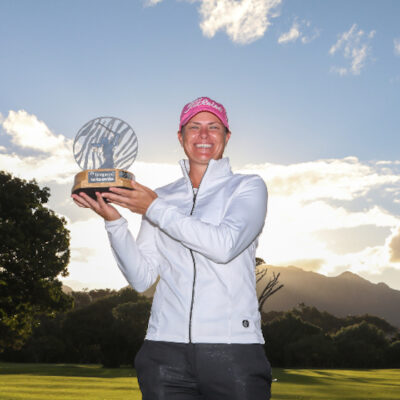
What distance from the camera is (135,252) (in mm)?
3568

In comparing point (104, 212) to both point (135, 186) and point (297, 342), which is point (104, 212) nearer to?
point (135, 186)

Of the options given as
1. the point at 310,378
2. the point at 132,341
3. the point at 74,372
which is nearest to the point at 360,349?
the point at 132,341

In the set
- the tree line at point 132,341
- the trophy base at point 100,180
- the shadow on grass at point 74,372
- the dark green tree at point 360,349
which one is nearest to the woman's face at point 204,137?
the trophy base at point 100,180

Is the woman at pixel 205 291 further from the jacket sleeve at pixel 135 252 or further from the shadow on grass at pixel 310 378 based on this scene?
the shadow on grass at pixel 310 378

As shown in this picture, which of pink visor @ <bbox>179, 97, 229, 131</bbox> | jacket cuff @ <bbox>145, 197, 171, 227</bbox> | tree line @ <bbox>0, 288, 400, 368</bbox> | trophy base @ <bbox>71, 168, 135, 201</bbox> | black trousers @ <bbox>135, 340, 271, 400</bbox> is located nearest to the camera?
black trousers @ <bbox>135, 340, 271, 400</bbox>

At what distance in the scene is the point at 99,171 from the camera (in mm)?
3584

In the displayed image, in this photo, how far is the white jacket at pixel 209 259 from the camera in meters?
3.02

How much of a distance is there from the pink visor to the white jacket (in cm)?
37

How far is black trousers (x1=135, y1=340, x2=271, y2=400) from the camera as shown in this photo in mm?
2939

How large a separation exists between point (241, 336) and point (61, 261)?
94.0 ft

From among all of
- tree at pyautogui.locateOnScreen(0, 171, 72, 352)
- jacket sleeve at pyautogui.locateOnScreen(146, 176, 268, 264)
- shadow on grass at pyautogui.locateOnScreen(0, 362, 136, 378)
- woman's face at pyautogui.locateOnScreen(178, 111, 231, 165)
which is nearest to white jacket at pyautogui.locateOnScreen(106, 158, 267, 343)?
jacket sleeve at pyautogui.locateOnScreen(146, 176, 268, 264)

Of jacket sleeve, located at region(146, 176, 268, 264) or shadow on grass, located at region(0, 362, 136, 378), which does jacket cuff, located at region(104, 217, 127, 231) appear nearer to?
jacket sleeve, located at region(146, 176, 268, 264)

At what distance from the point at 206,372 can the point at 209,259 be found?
62 cm

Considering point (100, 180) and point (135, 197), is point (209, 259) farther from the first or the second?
point (100, 180)
